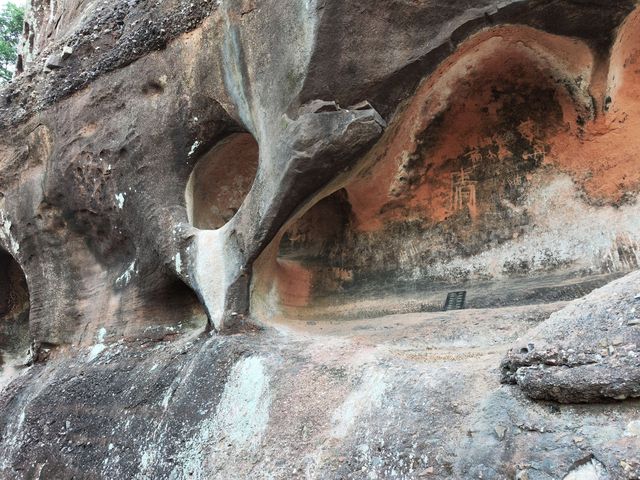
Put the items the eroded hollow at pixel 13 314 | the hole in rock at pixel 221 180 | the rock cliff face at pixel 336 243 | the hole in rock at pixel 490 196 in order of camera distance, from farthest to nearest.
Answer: the eroded hollow at pixel 13 314 → the hole in rock at pixel 221 180 → the hole in rock at pixel 490 196 → the rock cliff face at pixel 336 243

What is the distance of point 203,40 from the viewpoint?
301 cm

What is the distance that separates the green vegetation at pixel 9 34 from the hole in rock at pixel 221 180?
31.8ft

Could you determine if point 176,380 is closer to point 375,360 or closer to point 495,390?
point 375,360

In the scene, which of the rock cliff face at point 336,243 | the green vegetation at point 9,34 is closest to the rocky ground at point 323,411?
the rock cliff face at point 336,243

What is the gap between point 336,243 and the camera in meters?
3.35

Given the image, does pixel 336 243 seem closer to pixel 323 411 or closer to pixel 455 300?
pixel 455 300

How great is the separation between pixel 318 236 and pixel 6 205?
7.98ft

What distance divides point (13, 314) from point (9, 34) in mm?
9072

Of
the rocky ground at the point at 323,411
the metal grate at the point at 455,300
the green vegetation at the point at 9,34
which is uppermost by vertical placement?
the green vegetation at the point at 9,34

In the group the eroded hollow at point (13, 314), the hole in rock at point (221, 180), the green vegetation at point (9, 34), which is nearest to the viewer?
the hole in rock at point (221, 180)

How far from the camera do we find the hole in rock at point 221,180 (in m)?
3.24

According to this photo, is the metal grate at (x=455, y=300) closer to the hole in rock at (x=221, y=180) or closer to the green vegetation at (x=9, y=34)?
the hole in rock at (x=221, y=180)

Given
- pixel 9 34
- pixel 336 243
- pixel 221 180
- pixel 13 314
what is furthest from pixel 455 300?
pixel 9 34

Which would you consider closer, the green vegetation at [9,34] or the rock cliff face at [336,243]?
the rock cliff face at [336,243]
